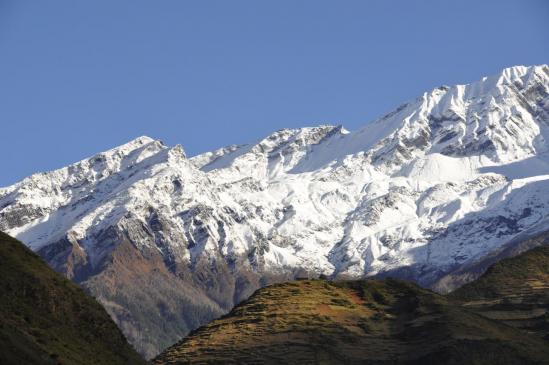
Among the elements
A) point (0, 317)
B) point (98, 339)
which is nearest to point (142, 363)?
point (98, 339)

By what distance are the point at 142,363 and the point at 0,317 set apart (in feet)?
108

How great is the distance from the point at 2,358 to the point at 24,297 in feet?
119

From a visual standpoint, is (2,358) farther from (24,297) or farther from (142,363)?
(142,363)

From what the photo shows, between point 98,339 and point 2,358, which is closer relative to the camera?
point 2,358

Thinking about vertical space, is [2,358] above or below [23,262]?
below

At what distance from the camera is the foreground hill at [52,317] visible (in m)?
172

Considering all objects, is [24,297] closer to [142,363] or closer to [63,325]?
[63,325]

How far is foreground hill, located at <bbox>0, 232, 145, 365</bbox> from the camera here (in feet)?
563

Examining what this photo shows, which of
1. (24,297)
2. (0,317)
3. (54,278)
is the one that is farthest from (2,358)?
(54,278)

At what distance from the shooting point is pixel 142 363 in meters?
194

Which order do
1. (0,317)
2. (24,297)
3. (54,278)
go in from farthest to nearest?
1. (54,278)
2. (24,297)
3. (0,317)

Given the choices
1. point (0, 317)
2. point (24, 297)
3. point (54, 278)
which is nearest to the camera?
point (0, 317)

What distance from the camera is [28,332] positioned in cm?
17100

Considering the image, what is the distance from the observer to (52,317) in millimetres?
184500
